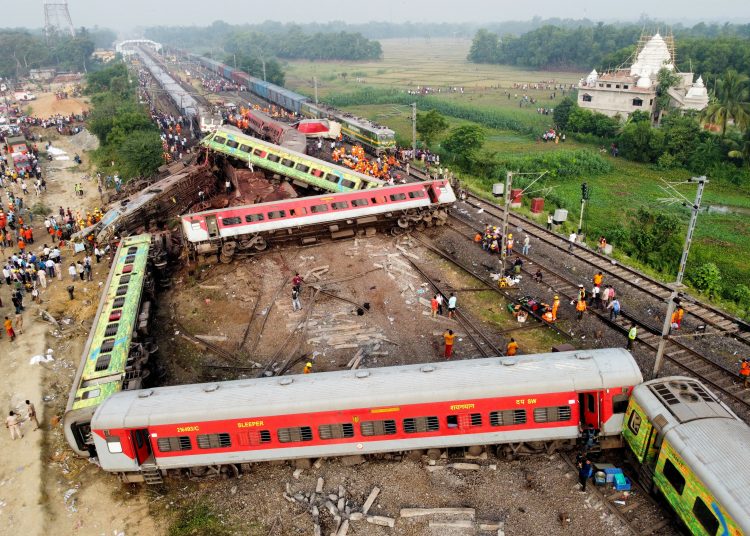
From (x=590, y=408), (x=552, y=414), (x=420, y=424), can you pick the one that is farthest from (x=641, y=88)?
(x=420, y=424)

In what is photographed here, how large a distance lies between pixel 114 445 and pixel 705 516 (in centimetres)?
1511

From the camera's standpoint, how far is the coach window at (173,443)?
16.0 metres

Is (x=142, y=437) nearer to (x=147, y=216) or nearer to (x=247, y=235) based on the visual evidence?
(x=247, y=235)

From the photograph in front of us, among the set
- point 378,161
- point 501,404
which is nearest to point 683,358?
point 501,404

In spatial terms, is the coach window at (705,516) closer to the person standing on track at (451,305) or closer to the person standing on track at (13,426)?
the person standing on track at (451,305)

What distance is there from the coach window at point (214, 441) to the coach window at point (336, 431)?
2.69 m

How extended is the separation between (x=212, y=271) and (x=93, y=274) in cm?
700

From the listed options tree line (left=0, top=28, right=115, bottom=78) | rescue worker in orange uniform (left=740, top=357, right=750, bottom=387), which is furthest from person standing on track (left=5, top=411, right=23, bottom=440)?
tree line (left=0, top=28, right=115, bottom=78)

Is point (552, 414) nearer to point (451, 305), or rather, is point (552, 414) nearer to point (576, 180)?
point (451, 305)

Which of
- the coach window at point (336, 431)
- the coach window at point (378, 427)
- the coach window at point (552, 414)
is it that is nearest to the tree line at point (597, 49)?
the coach window at point (552, 414)

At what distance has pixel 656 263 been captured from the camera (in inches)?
1278

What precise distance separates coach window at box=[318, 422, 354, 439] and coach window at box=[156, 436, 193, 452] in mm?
3832

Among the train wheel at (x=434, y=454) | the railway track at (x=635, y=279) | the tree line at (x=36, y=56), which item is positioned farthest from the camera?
the tree line at (x=36, y=56)

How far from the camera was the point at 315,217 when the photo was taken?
106ft
